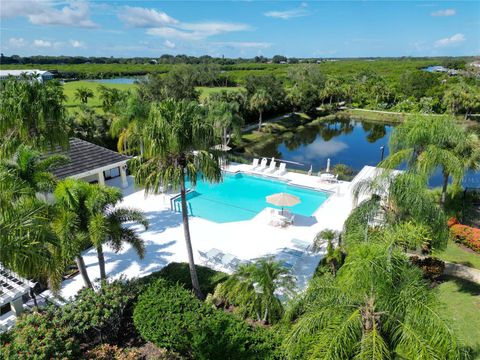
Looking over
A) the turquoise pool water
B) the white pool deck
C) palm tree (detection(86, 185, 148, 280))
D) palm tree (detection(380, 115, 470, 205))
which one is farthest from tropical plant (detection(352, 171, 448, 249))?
the turquoise pool water

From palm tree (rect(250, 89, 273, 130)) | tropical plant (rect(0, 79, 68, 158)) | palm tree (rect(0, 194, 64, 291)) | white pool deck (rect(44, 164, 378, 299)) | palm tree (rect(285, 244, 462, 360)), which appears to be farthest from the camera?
palm tree (rect(250, 89, 273, 130))

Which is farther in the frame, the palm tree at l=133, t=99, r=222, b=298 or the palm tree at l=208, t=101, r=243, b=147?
the palm tree at l=208, t=101, r=243, b=147

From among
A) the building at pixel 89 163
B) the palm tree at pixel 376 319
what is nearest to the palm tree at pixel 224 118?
the building at pixel 89 163

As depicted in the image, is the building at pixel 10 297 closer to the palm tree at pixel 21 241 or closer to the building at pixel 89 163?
the palm tree at pixel 21 241

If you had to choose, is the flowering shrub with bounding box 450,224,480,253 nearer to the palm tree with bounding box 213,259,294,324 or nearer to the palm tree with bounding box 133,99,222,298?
the palm tree with bounding box 213,259,294,324

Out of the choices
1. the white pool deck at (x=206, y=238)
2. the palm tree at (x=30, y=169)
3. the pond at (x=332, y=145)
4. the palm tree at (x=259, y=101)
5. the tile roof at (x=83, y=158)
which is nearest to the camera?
the palm tree at (x=30, y=169)
